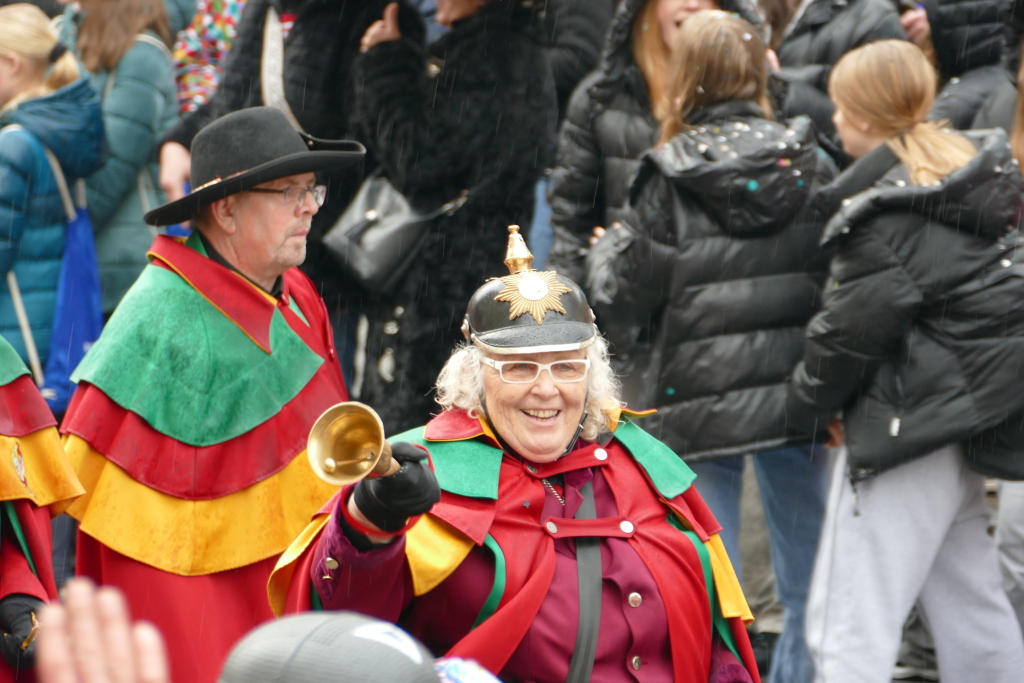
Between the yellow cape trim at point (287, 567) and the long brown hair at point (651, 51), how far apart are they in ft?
9.61

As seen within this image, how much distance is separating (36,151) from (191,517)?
2.50 metres

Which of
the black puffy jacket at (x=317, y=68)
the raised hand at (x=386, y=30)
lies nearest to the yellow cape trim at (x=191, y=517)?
the black puffy jacket at (x=317, y=68)

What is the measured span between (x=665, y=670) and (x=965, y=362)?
1641 mm

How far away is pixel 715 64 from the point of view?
4703mm

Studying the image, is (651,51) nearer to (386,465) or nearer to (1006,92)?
(1006,92)

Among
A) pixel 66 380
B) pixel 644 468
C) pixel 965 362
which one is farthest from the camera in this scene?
pixel 66 380

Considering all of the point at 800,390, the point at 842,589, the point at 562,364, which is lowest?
the point at 842,589

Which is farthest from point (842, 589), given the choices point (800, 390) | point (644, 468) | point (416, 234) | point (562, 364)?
point (416, 234)

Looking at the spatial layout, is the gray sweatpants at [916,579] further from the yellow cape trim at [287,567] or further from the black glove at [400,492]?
the black glove at [400,492]

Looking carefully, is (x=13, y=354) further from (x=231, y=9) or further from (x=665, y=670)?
(x=231, y=9)

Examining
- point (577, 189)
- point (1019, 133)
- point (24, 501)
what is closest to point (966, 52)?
point (1019, 133)

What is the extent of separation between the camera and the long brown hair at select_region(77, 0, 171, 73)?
6.26 metres

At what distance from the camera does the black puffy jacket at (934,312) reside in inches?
165

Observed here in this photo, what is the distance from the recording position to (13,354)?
3.37 metres
